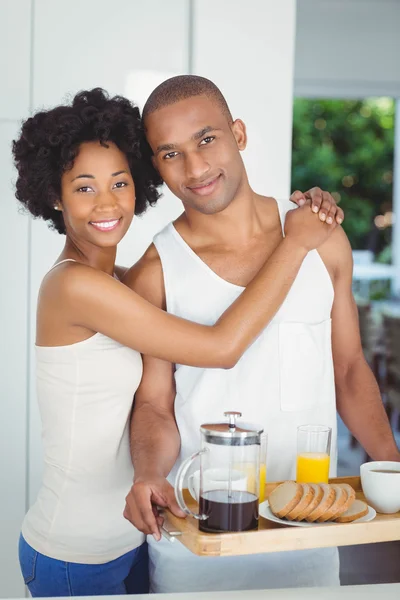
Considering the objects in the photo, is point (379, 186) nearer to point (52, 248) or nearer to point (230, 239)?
point (52, 248)

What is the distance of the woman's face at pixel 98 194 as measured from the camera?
188 centimetres

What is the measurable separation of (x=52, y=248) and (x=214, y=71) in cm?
90

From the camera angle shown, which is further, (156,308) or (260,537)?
(156,308)

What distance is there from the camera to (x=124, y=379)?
1.90m

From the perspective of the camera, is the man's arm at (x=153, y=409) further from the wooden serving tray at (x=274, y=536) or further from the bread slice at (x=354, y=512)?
the bread slice at (x=354, y=512)

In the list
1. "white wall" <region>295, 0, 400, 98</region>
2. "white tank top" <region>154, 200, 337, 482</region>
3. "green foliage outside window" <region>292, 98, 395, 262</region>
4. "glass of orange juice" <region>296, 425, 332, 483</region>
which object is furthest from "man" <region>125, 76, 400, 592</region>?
"green foliage outside window" <region>292, 98, 395, 262</region>

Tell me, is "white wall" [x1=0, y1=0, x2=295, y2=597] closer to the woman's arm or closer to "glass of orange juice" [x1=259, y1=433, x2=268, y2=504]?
the woman's arm

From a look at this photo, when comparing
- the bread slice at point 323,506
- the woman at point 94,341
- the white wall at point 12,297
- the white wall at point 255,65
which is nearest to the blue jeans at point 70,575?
the woman at point 94,341

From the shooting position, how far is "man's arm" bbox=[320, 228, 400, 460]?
2.01m

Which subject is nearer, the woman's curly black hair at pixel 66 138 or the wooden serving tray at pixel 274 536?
the wooden serving tray at pixel 274 536

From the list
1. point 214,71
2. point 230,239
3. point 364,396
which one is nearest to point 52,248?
point 214,71

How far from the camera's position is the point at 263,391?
6.31 ft

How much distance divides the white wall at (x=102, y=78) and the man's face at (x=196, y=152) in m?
1.28

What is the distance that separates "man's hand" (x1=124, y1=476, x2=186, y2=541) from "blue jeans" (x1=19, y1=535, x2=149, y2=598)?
0.43 metres
